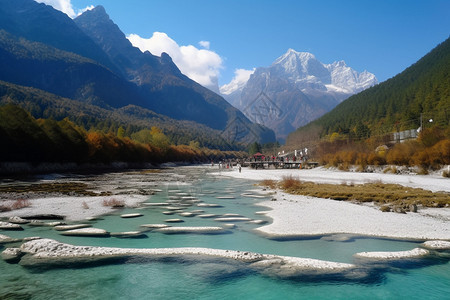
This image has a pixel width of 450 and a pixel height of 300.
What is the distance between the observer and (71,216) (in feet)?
60.1

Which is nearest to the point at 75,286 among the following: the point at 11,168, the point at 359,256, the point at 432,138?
the point at 359,256

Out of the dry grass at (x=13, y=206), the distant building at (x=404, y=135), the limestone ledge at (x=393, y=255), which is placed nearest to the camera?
the limestone ledge at (x=393, y=255)

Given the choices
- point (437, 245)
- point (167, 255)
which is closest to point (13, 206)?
point (167, 255)

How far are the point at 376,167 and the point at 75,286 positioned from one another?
67759mm

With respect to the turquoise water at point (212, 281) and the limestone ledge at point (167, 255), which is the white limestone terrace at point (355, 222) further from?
the limestone ledge at point (167, 255)

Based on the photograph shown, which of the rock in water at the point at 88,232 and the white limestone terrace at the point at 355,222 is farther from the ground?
the rock in water at the point at 88,232

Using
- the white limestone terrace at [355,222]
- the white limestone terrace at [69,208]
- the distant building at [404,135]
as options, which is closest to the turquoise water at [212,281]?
the white limestone terrace at [355,222]

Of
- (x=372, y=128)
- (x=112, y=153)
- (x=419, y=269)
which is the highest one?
(x=372, y=128)

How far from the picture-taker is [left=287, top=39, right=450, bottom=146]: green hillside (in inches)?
4281

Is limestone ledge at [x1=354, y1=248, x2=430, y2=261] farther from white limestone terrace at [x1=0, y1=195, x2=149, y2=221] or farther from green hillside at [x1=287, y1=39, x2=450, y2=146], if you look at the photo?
green hillside at [x1=287, y1=39, x2=450, y2=146]

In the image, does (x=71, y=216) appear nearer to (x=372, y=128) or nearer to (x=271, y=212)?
(x=271, y=212)

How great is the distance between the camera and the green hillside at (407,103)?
109 m

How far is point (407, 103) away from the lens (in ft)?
455

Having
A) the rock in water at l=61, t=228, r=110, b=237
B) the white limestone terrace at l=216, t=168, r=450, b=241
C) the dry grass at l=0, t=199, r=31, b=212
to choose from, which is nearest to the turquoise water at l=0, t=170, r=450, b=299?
the rock in water at l=61, t=228, r=110, b=237
